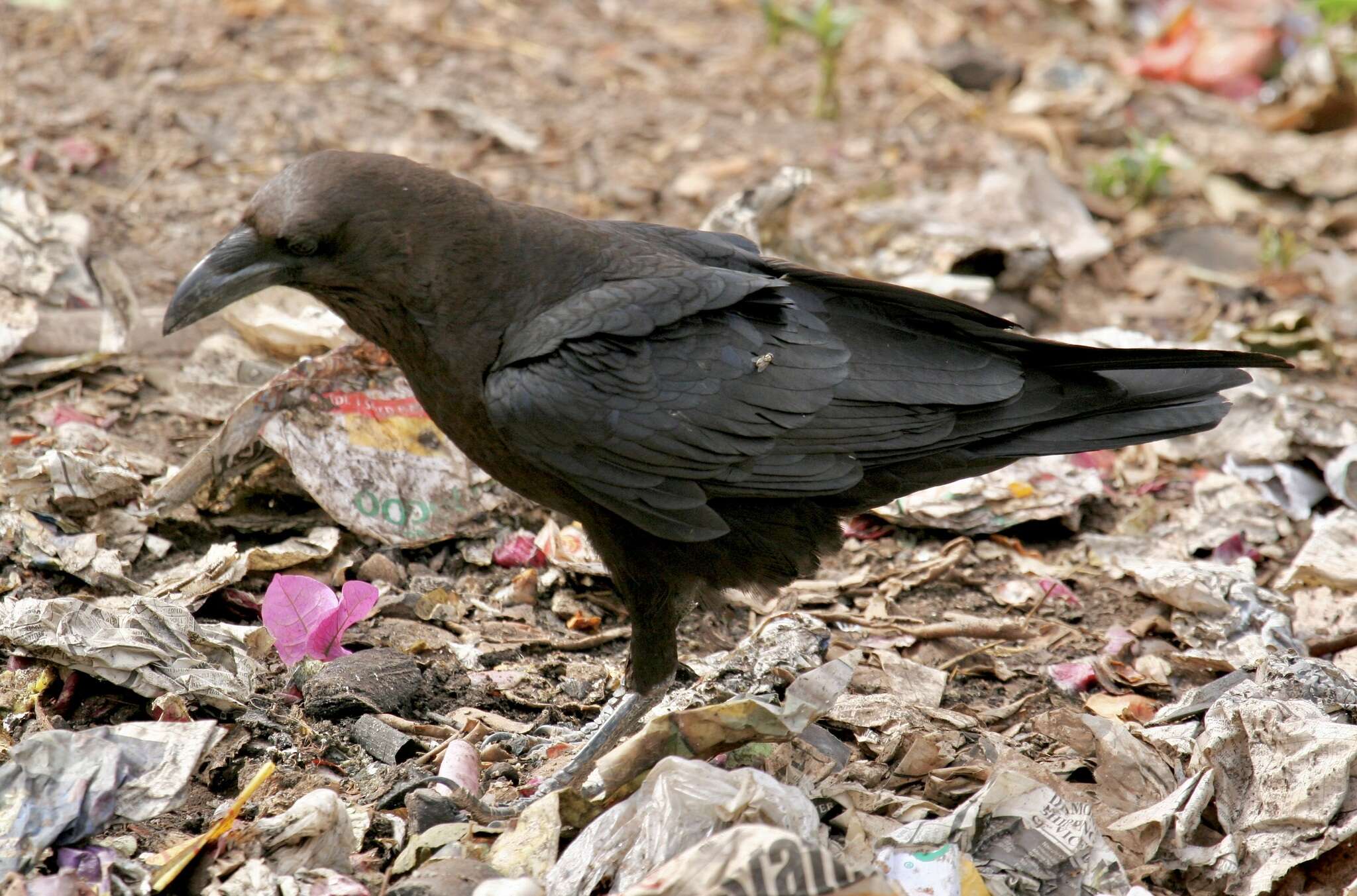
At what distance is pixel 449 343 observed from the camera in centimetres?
362

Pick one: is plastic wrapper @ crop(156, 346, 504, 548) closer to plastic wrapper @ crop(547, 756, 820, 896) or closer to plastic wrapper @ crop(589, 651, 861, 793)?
plastic wrapper @ crop(589, 651, 861, 793)

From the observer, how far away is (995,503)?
4.96 m

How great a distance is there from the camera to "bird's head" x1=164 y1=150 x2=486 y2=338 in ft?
11.3

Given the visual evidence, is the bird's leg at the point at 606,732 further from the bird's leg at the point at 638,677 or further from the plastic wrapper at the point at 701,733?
the plastic wrapper at the point at 701,733

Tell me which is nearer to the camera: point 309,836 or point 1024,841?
point 309,836

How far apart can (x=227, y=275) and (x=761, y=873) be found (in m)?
2.01

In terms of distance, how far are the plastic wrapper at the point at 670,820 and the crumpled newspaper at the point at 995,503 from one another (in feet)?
6.57

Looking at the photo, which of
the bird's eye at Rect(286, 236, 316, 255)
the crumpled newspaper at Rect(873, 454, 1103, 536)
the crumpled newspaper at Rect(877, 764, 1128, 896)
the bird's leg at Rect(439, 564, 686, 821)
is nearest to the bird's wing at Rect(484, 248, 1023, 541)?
the bird's leg at Rect(439, 564, 686, 821)

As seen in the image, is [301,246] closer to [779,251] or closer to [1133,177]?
[779,251]

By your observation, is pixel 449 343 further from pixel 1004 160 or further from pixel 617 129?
pixel 1004 160

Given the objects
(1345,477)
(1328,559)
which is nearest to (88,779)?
(1328,559)

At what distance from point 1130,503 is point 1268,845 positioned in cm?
204

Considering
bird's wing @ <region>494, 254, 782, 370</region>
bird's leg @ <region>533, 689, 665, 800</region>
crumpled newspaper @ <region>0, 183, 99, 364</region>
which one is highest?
bird's wing @ <region>494, 254, 782, 370</region>

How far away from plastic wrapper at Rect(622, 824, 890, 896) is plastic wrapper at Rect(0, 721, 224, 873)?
4.00 ft
